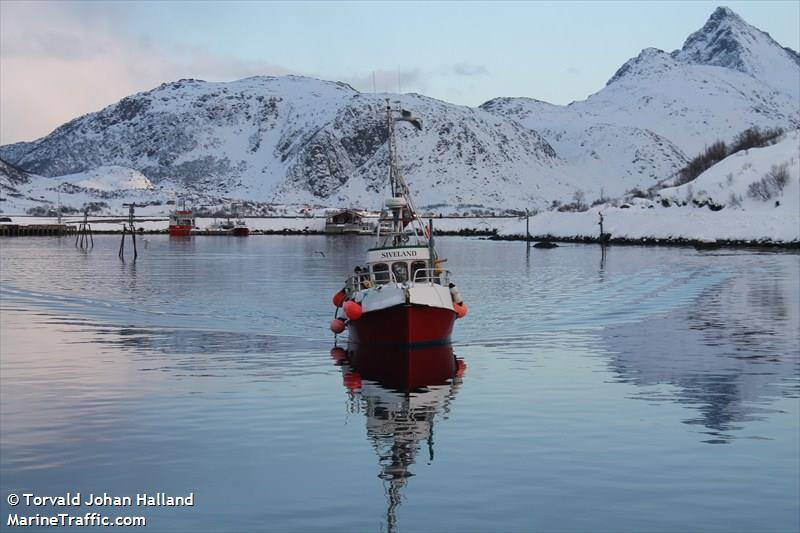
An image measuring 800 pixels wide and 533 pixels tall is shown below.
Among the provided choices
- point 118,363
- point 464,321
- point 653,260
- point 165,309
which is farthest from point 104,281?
point 653,260

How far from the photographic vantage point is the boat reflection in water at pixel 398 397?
23.8 m

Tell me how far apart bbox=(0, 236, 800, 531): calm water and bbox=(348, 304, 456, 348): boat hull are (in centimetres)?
191

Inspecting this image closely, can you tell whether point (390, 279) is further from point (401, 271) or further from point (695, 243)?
point (695, 243)

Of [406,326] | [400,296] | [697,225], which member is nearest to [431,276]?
[400,296]

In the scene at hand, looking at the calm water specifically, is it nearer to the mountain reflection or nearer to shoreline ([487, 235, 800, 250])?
the mountain reflection

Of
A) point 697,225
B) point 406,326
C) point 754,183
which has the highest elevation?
point 754,183

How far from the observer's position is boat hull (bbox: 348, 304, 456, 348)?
41.3m

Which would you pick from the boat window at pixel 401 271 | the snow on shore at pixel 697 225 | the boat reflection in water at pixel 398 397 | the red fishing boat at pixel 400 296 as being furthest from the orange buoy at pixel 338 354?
the snow on shore at pixel 697 225

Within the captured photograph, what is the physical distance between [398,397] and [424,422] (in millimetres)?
4604

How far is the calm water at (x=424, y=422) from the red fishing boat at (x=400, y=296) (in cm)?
211

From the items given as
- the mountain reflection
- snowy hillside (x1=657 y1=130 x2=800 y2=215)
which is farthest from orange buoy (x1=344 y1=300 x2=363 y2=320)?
snowy hillside (x1=657 y1=130 x2=800 y2=215)

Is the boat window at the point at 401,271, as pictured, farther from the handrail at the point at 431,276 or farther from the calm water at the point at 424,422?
the calm water at the point at 424,422

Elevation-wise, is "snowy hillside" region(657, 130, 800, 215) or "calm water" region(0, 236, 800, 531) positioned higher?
"snowy hillside" region(657, 130, 800, 215)

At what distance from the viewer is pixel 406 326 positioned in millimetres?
41219
